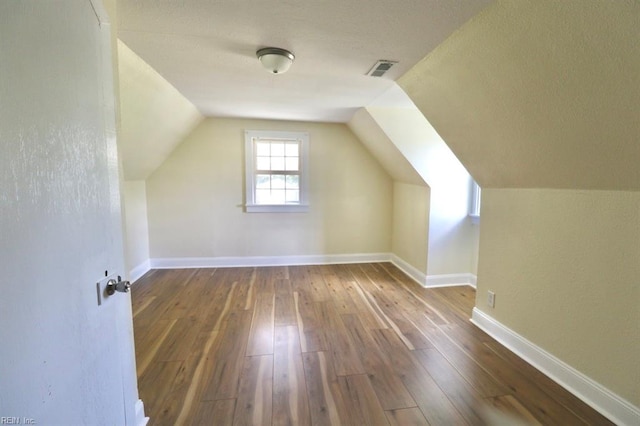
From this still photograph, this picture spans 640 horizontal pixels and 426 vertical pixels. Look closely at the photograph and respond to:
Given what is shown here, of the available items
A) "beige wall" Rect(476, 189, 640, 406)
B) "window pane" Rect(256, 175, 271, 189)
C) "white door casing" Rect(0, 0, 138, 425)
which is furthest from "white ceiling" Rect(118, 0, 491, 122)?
"window pane" Rect(256, 175, 271, 189)

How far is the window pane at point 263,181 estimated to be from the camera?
4.12 m


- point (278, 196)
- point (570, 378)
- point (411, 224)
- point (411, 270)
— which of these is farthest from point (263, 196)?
point (570, 378)

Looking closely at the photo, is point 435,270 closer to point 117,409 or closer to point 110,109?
point 117,409

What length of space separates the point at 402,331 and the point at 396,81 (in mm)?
2138

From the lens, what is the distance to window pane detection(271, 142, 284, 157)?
411 centimetres

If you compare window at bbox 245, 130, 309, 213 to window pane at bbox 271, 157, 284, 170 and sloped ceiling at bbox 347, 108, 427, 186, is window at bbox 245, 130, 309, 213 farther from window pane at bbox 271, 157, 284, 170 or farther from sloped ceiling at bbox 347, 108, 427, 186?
sloped ceiling at bbox 347, 108, 427, 186

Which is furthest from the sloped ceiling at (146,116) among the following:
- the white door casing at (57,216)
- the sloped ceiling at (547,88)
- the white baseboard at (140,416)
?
the sloped ceiling at (547,88)

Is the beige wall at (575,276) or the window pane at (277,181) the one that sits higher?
the window pane at (277,181)

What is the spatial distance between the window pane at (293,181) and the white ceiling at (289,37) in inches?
67.8

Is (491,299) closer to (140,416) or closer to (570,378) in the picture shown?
(570,378)

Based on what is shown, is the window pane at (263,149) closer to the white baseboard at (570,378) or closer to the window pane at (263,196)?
the window pane at (263,196)

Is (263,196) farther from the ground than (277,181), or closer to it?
closer to it

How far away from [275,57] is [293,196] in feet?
8.51

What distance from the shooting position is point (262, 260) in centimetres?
418
